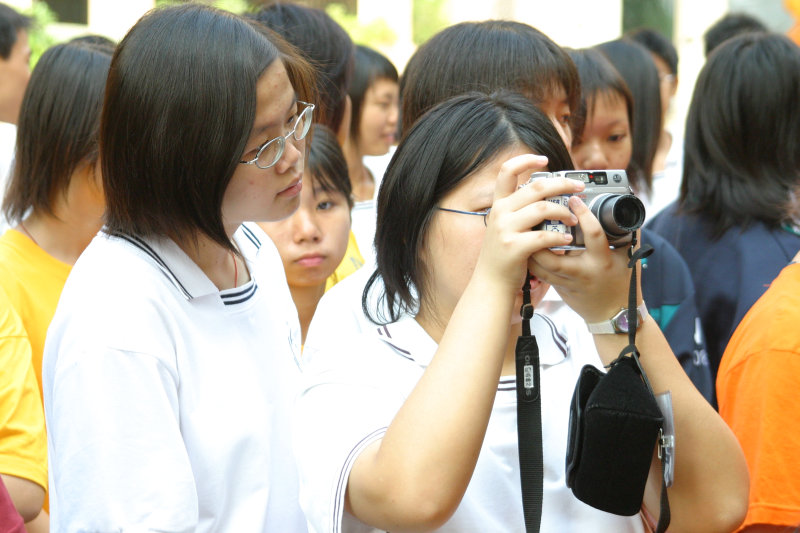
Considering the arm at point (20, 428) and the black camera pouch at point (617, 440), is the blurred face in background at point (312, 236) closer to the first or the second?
the arm at point (20, 428)

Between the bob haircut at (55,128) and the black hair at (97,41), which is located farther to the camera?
the black hair at (97,41)

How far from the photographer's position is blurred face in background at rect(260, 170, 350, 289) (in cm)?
268

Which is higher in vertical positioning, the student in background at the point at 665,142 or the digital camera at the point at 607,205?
the digital camera at the point at 607,205

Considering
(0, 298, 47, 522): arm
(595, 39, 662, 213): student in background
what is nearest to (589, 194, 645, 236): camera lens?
(0, 298, 47, 522): arm

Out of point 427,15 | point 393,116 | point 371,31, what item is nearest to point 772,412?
point 393,116

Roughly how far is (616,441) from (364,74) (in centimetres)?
322

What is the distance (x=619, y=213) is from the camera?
1348mm

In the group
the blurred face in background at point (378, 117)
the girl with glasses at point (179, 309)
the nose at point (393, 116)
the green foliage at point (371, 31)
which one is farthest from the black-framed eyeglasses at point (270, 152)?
the green foliage at point (371, 31)

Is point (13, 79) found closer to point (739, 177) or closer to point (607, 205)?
point (739, 177)

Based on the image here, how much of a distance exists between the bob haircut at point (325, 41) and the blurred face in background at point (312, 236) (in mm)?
425

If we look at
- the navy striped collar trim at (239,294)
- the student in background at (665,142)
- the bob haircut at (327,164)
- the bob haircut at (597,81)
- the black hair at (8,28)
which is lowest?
the student in background at (665,142)

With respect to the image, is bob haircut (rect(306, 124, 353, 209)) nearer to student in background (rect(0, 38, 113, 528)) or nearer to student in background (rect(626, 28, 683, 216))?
student in background (rect(0, 38, 113, 528))

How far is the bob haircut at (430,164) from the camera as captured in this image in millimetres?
1562

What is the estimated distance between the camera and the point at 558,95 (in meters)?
2.26
